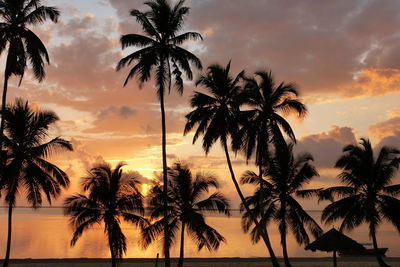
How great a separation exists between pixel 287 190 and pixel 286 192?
21 cm

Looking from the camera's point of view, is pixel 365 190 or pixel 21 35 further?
pixel 365 190

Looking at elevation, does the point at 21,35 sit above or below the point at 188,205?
above

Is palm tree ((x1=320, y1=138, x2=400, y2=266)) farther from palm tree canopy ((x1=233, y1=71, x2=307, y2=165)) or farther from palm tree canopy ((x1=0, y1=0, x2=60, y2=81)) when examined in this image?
palm tree canopy ((x1=0, y1=0, x2=60, y2=81))

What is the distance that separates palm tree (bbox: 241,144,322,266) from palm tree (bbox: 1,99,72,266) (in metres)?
13.5

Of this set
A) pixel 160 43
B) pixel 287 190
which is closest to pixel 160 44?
pixel 160 43

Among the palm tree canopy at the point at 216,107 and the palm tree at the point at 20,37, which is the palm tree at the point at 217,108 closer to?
the palm tree canopy at the point at 216,107

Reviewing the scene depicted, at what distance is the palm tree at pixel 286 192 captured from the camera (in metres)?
33.2

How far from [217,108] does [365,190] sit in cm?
1193

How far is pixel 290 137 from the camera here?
31.9m

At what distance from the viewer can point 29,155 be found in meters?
27.8

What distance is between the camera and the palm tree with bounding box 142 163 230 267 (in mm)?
30250

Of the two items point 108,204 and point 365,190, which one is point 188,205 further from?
point 365,190

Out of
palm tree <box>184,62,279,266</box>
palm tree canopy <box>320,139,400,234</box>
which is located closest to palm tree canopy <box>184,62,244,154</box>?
palm tree <box>184,62,279,266</box>

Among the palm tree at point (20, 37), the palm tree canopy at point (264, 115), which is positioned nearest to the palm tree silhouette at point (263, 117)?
the palm tree canopy at point (264, 115)
